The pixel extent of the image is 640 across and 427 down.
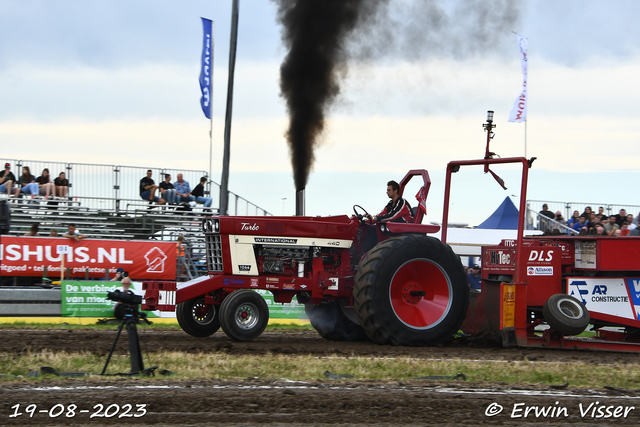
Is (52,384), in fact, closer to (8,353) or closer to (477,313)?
(8,353)

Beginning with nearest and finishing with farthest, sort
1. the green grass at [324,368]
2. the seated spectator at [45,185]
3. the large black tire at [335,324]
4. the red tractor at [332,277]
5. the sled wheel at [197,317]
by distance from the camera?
the green grass at [324,368]
the red tractor at [332,277]
the sled wheel at [197,317]
the large black tire at [335,324]
the seated spectator at [45,185]

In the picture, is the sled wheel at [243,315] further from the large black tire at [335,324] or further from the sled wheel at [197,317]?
the large black tire at [335,324]

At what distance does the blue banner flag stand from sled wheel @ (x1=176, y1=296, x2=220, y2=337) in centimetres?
979

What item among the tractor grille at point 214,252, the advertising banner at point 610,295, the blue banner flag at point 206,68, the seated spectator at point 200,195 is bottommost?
the advertising banner at point 610,295

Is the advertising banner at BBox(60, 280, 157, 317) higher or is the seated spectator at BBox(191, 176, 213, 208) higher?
the seated spectator at BBox(191, 176, 213, 208)

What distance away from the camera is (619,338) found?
952cm

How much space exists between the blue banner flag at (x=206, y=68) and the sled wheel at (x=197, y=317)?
979 cm

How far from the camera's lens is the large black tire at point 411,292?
8367 millimetres

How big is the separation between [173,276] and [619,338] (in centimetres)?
948

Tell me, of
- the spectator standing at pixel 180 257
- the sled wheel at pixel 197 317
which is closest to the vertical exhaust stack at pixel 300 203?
the sled wheel at pixel 197 317

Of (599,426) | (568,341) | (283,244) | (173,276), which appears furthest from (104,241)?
(599,426)

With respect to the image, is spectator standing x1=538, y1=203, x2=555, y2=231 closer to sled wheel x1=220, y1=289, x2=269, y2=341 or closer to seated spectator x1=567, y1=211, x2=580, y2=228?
seated spectator x1=567, y1=211, x2=580, y2=228

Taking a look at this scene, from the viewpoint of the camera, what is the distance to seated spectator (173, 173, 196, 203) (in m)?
18.9

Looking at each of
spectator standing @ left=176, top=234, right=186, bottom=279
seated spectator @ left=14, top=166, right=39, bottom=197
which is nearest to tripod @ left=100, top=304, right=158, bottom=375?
spectator standing @ left=176, top=234, right=186, bottom=279
